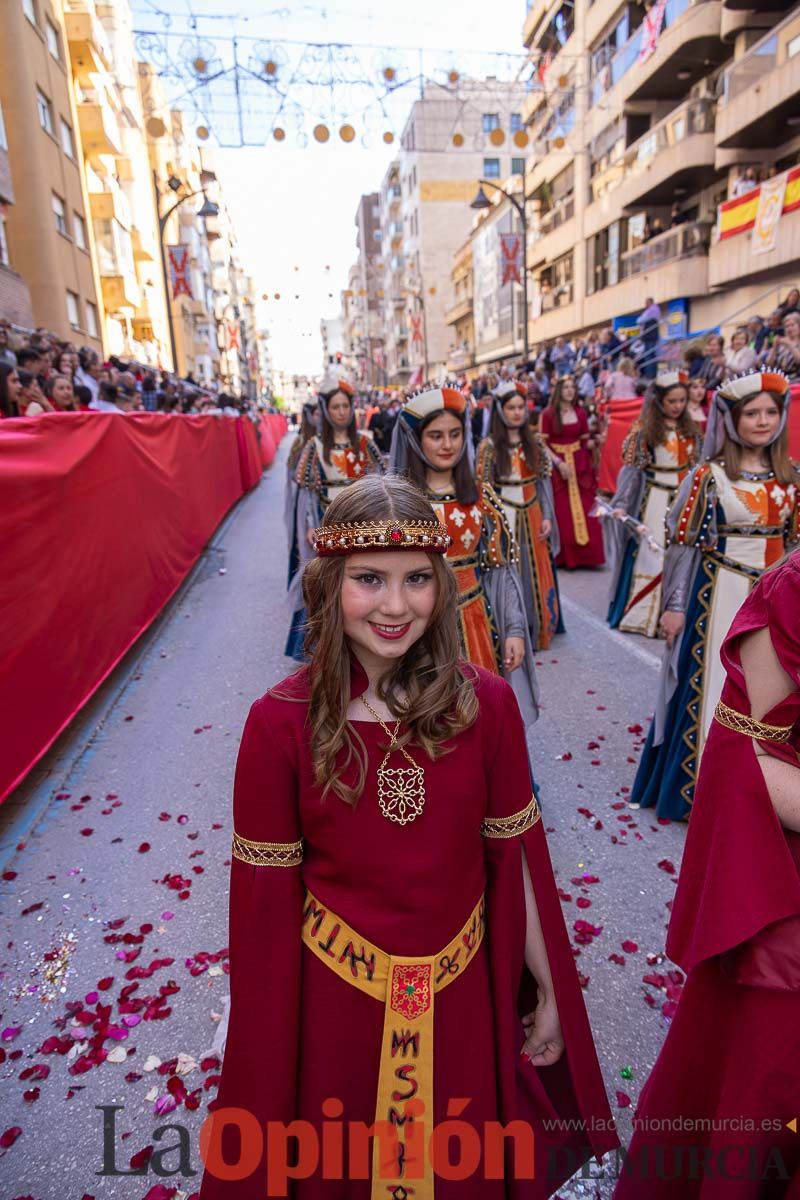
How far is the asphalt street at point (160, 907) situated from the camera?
2.30m

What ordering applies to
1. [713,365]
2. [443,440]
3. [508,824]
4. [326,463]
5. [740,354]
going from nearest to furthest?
1. [508,824]
2. [443,440]
3. [326,463]
4. [713,365]
5. [740,354]

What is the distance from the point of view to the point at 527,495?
21.4 feet

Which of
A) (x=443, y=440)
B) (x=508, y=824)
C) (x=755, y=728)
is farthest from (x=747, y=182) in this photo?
(x=508, y=824)

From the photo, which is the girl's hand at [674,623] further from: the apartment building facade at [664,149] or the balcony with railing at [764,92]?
the balcony with railing at [764,92]

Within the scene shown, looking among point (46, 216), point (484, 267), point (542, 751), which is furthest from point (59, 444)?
point (484, 267)

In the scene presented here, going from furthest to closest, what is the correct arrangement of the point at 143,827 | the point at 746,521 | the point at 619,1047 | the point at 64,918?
the point at 143,827 → the point at 746,521 → the point at 64,918 → the point at 619,1047

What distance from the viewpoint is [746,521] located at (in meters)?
3.61

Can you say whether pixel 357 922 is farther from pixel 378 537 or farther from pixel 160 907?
pixel 160 907

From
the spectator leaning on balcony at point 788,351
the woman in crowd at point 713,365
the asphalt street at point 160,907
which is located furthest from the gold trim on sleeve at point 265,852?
the woman in crowd at point 713,365

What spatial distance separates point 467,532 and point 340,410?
10.2 ft

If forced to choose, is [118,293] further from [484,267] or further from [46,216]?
[484,267]

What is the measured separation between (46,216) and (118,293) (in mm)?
6890

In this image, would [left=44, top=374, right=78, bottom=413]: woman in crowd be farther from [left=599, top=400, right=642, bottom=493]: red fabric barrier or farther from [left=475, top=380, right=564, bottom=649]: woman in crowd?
[left=599, top=400, right=642, bottom=493]: red fabric barrier

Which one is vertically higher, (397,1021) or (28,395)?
(28,395)
